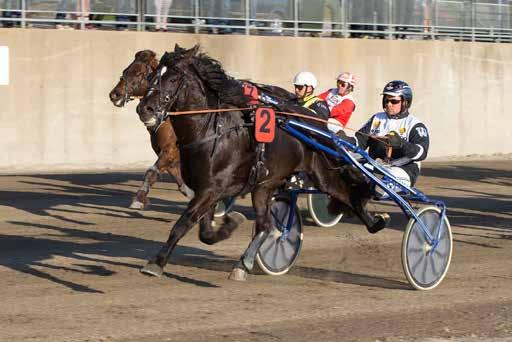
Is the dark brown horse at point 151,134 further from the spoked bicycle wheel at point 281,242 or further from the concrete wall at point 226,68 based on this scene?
the concrete wall at point 226,68

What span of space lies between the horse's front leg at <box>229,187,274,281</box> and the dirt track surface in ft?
0.36

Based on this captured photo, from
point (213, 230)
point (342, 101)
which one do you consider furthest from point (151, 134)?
point (213, 230)

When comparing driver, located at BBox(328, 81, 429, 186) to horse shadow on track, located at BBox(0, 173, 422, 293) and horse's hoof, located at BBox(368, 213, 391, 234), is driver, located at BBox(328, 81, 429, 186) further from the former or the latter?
horse shadow on track, located at BBox(0, 173, 422, 293)

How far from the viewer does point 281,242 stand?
9.77 metres

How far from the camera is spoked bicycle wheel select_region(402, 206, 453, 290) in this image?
29.6 ft

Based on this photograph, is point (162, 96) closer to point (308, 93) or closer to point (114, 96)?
point (114, 96)

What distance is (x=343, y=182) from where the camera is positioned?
32.3 feet

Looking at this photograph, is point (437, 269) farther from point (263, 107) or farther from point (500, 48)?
point (500, 48)

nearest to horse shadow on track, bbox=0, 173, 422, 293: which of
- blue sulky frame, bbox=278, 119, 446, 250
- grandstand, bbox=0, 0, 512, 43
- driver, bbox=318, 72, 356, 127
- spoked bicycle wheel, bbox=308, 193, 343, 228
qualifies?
blue sulky frame, bbox=278, 119, 446, 250

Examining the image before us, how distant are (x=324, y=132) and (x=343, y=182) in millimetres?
576

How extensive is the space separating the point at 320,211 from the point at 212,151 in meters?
4.63

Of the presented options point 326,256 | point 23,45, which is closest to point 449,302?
point 326,256

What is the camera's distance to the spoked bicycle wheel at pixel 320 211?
43.4ft

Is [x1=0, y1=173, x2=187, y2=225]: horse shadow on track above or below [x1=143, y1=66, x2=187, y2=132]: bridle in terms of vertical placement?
below
